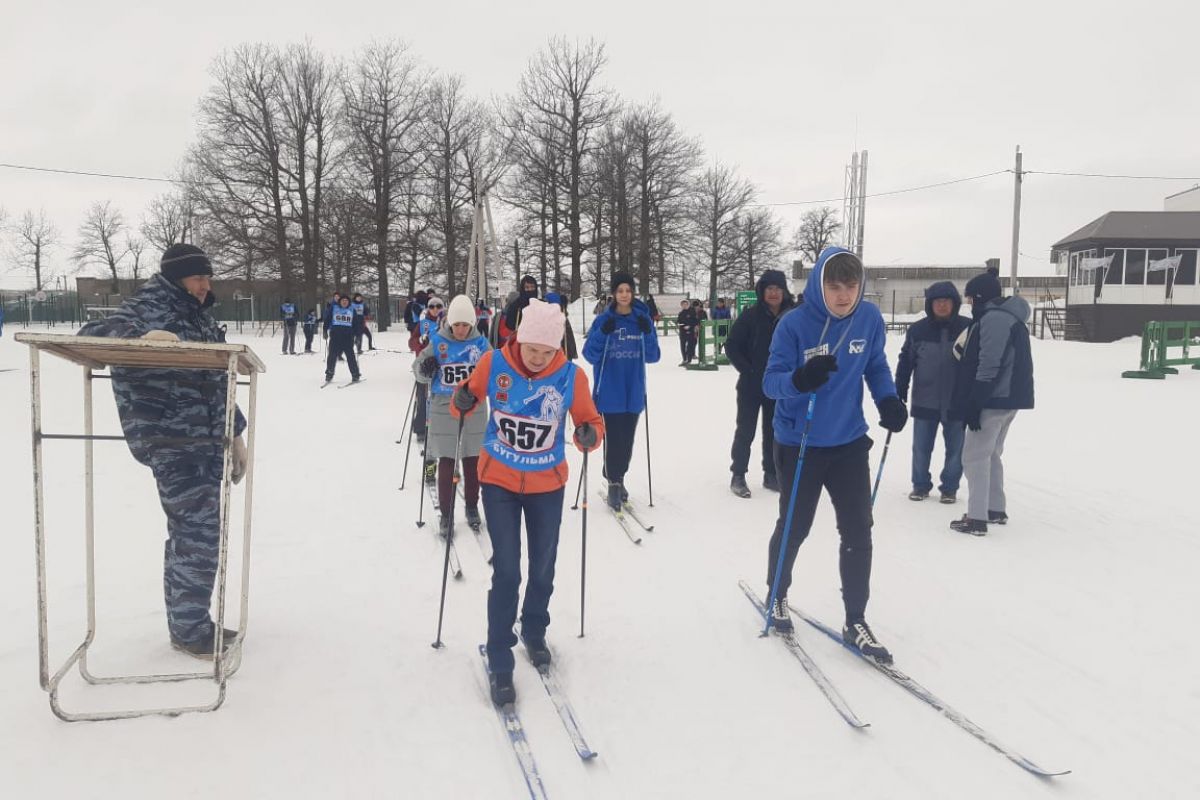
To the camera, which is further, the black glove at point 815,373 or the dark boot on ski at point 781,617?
the dark boot on ski at point 781,617

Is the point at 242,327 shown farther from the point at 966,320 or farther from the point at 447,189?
the point at 966,320

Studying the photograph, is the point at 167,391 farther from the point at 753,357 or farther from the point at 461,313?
the point at 753,357

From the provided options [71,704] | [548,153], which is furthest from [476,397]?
[548,153]

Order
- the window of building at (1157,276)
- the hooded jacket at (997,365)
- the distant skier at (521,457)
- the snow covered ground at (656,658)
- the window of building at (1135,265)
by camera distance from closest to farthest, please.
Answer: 1. the snow covered ground at (656,658)
2. the distant skier at (521,457)
3. the hooded jacket at (997,365)
4. the window of building at (1157,276)
5. the window of building at (1135,265)

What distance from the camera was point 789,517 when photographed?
13.0 feet

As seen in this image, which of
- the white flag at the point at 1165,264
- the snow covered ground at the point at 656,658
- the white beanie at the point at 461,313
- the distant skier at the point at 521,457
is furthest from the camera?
the white flag at the point at 1165,264

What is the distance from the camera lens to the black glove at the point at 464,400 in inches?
147

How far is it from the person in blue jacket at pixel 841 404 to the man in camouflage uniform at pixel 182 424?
8.76 feet

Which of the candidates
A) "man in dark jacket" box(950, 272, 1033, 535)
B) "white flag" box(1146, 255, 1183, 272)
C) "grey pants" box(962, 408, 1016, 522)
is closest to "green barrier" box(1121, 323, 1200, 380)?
"man in dark jacket" box(950, 272, 1033, 535)

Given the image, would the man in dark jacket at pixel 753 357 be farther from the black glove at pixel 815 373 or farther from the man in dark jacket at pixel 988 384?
the black glove at pixel 815 373

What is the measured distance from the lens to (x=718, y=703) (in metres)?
3.47

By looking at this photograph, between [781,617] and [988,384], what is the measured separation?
2761 mm

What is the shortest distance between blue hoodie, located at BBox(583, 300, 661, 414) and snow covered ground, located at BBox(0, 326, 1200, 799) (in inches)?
40.1

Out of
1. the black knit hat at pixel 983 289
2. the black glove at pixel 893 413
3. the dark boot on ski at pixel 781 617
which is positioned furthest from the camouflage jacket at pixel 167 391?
the black knit hat at pixel 983 289
